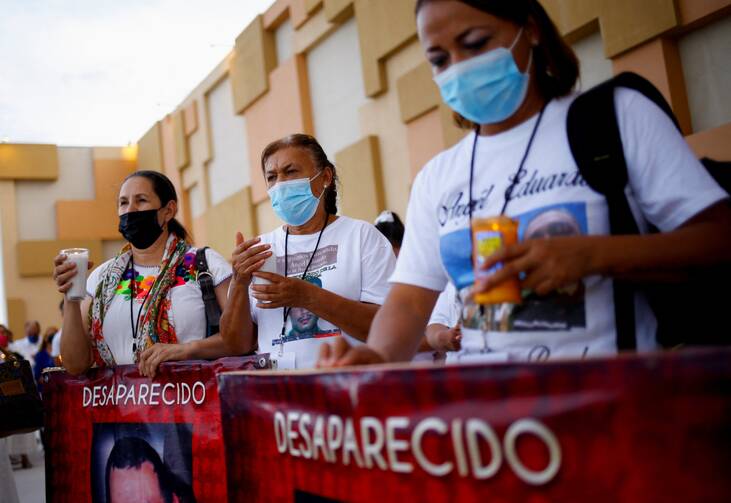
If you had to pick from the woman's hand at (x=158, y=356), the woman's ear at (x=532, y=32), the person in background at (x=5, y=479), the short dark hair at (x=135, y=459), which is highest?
the woman's ear at (x=532, y=32)

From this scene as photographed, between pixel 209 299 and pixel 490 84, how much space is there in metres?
1.55

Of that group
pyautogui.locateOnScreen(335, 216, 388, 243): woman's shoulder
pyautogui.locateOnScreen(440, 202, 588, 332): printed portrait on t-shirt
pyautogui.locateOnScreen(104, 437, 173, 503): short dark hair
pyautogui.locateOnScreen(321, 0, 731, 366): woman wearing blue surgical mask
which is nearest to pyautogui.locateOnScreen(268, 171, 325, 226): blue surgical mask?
Result: pyautogui.locateOnScreen(335, 216, 388, 243): woman's shoulder

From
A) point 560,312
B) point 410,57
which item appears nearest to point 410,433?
point 560,312

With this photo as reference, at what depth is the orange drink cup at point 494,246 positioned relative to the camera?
103cm

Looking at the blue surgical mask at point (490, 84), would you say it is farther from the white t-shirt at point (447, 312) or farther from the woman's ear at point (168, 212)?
the woman's ear at point (168, 212)

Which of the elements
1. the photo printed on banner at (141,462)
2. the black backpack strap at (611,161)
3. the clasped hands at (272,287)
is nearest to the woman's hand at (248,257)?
the clasped hands at (272,287)

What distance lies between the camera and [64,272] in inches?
93.4

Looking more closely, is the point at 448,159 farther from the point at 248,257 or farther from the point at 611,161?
the point at 248,257

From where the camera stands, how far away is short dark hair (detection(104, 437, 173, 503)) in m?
2.16

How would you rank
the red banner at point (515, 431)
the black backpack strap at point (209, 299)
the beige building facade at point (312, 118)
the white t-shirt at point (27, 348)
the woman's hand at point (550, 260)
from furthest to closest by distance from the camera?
the white t-shirt at point (27, 348) → the beige building facade at point (312, 118) → the black backpack strap at point (209, 299) → the woman's hand at point (550, 260) → the red banner at point (515, 431)

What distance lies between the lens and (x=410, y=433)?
0.96 m

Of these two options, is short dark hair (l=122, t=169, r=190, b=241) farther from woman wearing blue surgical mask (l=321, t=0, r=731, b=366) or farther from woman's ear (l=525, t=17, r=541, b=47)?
woman's ear (l=525, t=17, r=541, b=47)

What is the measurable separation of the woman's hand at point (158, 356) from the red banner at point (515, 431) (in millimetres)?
1156

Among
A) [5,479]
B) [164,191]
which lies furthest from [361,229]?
[5,479]
